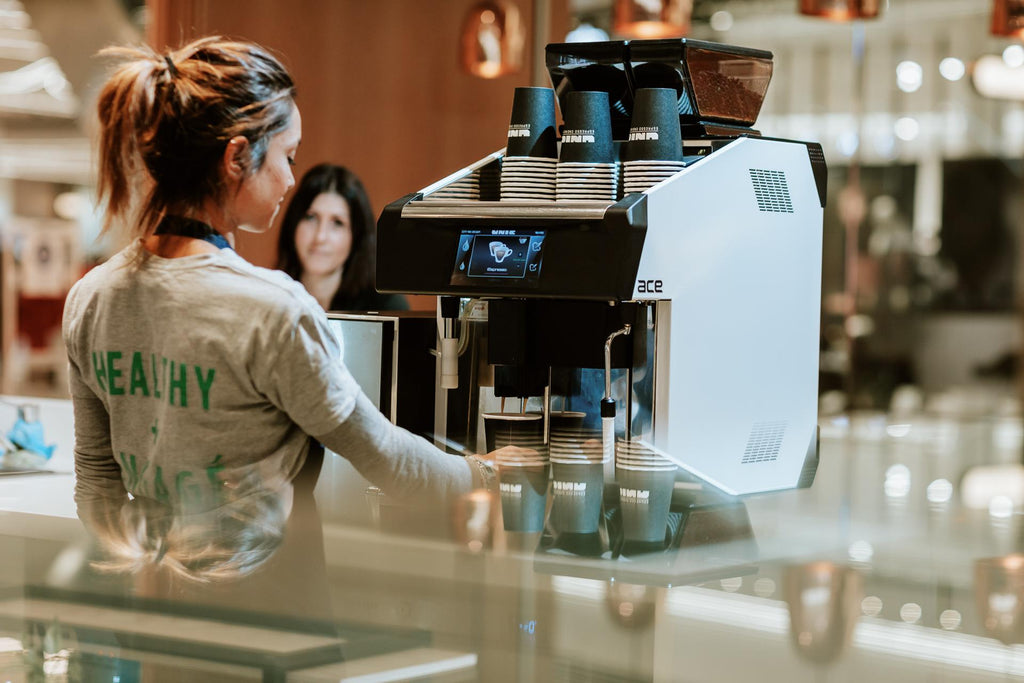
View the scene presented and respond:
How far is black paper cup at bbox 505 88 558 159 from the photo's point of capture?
1456 mm

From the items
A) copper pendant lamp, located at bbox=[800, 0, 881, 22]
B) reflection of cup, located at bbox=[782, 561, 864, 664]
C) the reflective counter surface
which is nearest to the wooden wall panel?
copper pendant lamp, located at bbox=[800, 0, 881, 22]

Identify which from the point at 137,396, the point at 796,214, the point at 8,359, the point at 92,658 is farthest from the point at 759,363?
the point at 8,359

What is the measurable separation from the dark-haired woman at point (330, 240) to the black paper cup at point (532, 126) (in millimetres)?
1571

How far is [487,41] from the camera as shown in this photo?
3.44 meters

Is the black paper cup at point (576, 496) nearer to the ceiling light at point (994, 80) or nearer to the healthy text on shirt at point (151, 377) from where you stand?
the healthy text on shirt at point (151, 377)

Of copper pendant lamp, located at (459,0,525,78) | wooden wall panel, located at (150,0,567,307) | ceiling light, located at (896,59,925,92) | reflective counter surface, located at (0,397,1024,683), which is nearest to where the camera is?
reflective counter surface, located at (0,397,1024,683)

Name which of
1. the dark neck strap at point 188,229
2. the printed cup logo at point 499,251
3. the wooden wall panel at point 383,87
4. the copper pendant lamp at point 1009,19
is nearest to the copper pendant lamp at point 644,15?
the wooden wall panel at point 383,87

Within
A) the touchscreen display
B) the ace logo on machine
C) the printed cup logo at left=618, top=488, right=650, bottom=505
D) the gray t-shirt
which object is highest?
the touchscreen display

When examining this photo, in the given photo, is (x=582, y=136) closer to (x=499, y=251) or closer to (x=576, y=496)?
(x=499, y=251)

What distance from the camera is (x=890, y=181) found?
6.42 metres

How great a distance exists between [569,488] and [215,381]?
396 millimetres

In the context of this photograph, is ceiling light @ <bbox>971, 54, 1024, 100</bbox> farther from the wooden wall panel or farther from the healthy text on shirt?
the healthy text on shirt

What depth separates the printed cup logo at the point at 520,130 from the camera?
146 centimetres

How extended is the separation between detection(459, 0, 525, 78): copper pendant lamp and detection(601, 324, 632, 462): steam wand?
2.25 meters
